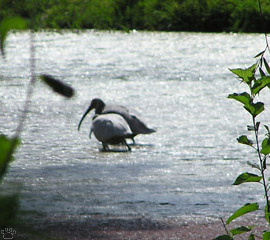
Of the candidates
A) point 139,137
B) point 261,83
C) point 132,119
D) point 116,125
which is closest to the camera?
point 261,83

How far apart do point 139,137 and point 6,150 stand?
7773 mm

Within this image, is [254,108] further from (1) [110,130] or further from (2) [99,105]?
(2) [99,105]

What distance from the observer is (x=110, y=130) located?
737 centimetres

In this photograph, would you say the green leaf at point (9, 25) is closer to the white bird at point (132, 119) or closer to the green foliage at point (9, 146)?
the green foliage at point (9, 146)

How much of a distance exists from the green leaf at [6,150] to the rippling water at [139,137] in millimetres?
27

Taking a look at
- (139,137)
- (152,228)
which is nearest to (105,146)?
(139,137)

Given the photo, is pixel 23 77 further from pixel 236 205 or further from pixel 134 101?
pixel 236 205

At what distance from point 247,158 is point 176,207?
5.94ft

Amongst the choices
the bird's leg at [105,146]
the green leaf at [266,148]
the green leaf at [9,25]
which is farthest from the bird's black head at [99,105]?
the green leaf at [9,25]

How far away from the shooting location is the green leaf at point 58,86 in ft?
2.28

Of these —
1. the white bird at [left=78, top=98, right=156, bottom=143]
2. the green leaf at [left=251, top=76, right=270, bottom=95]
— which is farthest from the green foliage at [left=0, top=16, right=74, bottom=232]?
the white bird at [left=78, top=98, right=156, bottom=143]

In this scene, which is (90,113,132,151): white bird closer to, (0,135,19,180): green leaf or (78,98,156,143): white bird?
(78,98,156,143): white bird

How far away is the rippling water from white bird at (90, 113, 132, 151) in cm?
13

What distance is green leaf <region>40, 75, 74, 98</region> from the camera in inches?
27.3
